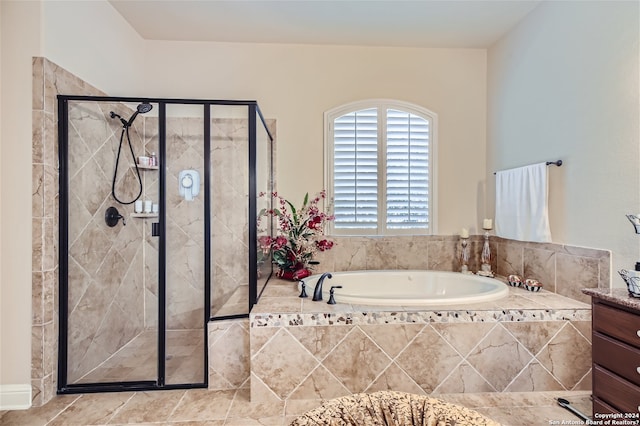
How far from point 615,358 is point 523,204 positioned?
1.36 meters

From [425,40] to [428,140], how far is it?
36.1 inches

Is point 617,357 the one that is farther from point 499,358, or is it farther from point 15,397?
point 15,397

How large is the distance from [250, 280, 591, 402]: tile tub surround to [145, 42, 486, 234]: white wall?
4.46ft

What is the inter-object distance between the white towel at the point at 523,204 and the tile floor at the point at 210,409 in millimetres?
1110

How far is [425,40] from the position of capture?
3.00m

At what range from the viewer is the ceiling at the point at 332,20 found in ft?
8.14

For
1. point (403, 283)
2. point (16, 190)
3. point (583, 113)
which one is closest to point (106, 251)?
point (16, 190)

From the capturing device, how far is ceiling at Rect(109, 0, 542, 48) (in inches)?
97.7

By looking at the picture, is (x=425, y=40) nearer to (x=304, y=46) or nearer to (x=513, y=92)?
(x=513, y=92)

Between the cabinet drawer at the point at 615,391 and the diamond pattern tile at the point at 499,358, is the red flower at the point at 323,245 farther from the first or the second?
the cabinet drawer at the point at 615,391

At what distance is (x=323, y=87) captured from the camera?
10.2ft

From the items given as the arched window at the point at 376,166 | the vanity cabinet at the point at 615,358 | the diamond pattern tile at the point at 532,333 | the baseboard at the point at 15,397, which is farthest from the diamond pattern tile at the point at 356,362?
the baseboard at the point at 15,397

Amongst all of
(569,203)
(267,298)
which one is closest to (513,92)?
(569,203)

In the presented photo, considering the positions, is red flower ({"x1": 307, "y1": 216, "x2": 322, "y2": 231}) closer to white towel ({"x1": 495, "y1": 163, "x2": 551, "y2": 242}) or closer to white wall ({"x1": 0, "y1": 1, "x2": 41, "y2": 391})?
white towel ({"x1": 495, "y1": 163, "x2": 551, "y2": 242})
